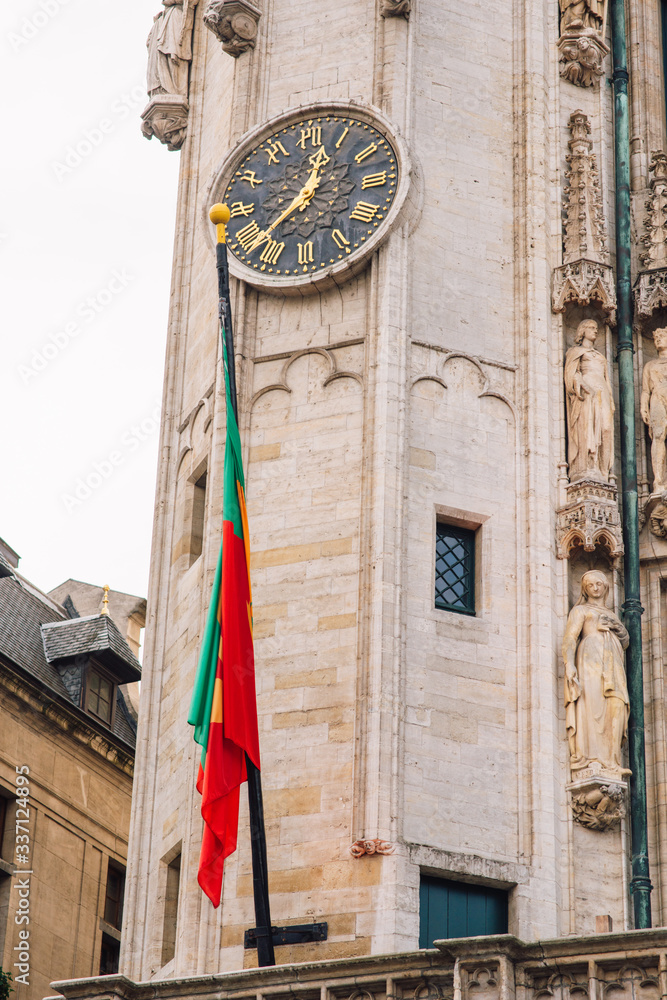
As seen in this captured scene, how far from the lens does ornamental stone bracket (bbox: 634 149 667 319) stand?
97.3 ft

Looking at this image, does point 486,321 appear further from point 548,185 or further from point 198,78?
point 198,78

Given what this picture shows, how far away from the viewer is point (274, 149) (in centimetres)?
3011

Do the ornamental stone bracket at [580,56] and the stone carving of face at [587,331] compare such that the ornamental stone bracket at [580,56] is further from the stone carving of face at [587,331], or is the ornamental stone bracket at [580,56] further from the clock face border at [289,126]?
the stone carving of face at [587,331]

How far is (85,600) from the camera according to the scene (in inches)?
1789

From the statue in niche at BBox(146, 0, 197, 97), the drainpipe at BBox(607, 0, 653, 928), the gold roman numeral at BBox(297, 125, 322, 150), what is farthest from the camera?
the statue in niche at BBox(146, 0, 197, 97)

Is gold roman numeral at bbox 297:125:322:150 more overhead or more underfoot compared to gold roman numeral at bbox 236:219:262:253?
more overhead

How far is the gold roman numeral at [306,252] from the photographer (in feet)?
95.5

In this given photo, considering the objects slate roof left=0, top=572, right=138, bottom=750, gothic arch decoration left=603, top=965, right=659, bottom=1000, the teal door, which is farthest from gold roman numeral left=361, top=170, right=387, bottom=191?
gothic arch decoration left=603, top=965, right=659, bottom=1000

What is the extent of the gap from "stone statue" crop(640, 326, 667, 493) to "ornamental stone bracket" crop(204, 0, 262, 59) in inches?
272

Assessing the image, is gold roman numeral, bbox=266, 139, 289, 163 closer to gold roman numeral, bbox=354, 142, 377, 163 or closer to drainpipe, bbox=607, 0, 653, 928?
gold roman numeral, bbox=354, 142, 377, 163

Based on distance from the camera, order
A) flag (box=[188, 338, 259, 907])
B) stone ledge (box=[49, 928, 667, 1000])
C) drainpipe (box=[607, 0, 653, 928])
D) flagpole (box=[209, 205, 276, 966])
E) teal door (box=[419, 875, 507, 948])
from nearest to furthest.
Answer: stone ledge (box=[49, 928, 667, 1000]), flagpole (box=[209, 205, 276, 966]), flag (box=[188, 338, 259, 907]), teal door (box=[419, 875, 507, 948]), drainpipe (box=[607, 0, 653, 928])

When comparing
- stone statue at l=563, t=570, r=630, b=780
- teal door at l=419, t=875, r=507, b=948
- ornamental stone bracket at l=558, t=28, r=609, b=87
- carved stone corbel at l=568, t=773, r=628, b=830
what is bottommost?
teal door at l=419, t=875, r=507, b=948

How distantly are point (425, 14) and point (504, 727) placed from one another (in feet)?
33.0

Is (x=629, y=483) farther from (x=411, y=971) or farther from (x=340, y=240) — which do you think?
(x=411, y=971)
